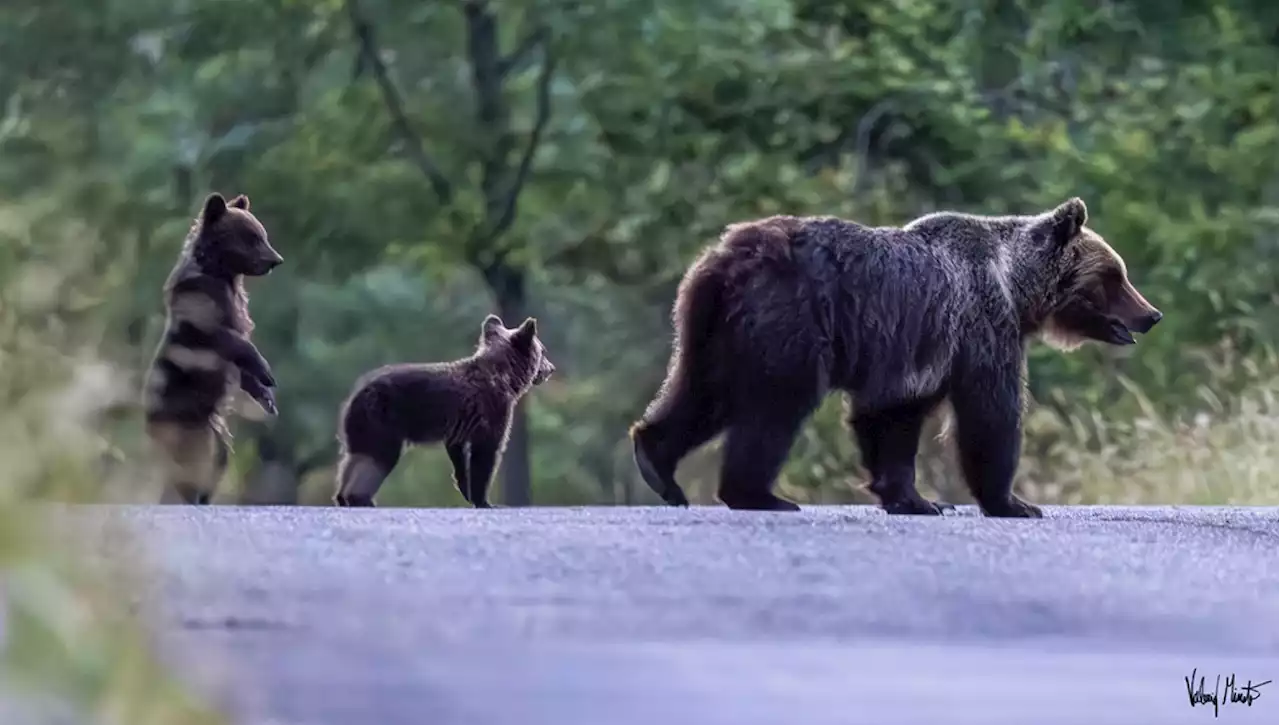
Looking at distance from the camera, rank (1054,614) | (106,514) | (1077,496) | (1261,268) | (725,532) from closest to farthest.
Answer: (106,514) < (1054,614) < (725,532) < (1077,496) < (1261,268)

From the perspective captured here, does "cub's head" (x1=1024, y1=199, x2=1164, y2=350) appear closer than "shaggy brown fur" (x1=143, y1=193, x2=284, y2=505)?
Yes

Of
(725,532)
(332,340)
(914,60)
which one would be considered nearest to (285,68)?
(332,340)

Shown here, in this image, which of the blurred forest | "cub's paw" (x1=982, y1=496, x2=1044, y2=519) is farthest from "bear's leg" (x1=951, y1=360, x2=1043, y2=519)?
the blurred forest

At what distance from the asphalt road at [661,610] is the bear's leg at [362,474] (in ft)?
6.27

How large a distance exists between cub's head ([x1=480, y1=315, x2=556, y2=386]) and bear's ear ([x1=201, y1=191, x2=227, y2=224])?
1.36 metres

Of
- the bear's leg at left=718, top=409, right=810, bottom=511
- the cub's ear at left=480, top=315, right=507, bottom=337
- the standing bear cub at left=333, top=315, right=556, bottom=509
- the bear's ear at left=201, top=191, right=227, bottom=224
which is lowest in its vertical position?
the standing bear cub at left=333, top=315, right=556, bottom=509

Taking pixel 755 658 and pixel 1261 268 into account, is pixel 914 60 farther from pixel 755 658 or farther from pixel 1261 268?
pixel 755 658

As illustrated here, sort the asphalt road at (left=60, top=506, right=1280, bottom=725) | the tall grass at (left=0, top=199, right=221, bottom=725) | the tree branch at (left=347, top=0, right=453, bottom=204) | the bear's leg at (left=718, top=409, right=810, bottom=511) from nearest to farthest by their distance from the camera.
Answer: the tall grass at (left=0, top=199, right=221, bottom=725) < the asphalt road at (left=60, top=506, right=1280, bottom=725) < the bear's leg at (left=718, top=409, right=810, bottom=511) < the tree branch at (left=347, top=0, right=453, bottom=204)

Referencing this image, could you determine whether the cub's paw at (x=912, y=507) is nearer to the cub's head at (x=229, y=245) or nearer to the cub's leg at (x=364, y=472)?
the cub's leg at (x=364, y=472)

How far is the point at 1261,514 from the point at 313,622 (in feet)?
17.5

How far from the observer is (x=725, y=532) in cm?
620

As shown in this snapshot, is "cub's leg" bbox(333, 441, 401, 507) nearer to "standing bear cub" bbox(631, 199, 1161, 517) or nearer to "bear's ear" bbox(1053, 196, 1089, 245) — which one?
"standing bear cub" bbox(631, 199, 1161, 517)

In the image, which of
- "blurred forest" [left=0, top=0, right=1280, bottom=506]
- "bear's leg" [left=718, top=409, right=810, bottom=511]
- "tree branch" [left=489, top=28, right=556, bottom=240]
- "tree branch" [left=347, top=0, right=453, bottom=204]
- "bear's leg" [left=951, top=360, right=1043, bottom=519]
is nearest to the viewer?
"bear's leg" [left=718, top=409, right=810, bottom=511]

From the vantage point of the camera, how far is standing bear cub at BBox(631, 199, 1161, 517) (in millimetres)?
7117
